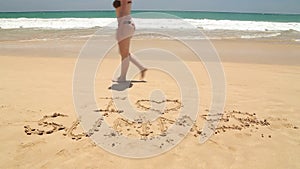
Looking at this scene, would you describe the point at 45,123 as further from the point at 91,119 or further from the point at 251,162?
the point at 251,162

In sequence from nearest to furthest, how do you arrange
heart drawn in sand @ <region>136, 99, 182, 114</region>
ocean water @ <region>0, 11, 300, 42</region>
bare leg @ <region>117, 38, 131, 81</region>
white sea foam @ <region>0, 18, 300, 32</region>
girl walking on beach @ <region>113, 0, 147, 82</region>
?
heart drawn in sand @ <region>136, 99, 182, 114</region>
girl walking on beach @ <region>113, 0, 147, 82</region>
bare leg @ <region>117, 38, 131, 81</region>
ocean water @ <region>0, 11, 300, 42</region>
white sea foam @ <region>0, 18, 300, 32</region>

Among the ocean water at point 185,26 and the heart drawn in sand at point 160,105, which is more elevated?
the ocean water at point 185,26

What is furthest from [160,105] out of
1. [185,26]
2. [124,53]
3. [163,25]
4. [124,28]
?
[163,25]

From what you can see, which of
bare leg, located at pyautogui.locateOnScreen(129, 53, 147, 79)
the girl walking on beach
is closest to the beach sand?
bare leg, located at pyautogui.locateOnScreen(129, 53, 147, 79)

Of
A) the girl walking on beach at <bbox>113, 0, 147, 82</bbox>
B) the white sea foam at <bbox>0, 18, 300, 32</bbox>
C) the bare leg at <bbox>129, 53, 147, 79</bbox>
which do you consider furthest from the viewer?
the white sea foam at <bbox>0, 18, 300, 32</bbox>

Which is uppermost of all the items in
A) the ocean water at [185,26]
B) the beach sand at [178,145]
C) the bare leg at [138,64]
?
the ocean water at [185,26]

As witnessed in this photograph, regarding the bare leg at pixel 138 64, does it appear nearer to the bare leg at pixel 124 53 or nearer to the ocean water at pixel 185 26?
the bare leg at pixel 124 53

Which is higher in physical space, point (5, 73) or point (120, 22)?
point (120, 22)

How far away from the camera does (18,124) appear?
11.5 ft

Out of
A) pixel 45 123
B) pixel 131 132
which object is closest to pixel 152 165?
pixel 131 132

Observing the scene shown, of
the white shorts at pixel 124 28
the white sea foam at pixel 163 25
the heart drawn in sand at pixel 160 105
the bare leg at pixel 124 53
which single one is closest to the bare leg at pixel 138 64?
the bare leg at pixel 124 53

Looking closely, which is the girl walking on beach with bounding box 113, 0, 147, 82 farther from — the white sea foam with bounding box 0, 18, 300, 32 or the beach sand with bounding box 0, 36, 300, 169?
the white sea foam with bounding box 0, 18, 300, 32

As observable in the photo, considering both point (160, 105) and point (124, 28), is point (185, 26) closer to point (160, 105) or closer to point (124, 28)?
point (124, 28)

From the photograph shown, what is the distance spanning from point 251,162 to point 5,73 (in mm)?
5158
